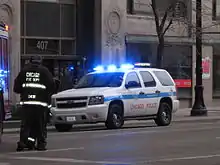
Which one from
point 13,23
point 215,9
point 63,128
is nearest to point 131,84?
point 63,128

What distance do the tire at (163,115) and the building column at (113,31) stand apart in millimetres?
8691

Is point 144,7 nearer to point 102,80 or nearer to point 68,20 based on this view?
point 68,20

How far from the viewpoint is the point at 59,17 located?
2942 centimetres

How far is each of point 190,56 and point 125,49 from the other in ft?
14.4

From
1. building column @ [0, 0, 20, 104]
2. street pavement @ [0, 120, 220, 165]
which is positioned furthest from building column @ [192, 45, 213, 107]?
street pavement @ [0, 120, 220, 165]

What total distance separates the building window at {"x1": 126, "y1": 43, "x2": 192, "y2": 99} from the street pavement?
14.1 meters

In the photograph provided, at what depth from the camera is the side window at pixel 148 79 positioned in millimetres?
19981

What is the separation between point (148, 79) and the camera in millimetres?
20172

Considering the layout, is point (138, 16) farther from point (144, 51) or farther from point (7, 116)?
point (7, 116)

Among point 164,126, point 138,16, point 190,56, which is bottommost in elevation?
point 164,126

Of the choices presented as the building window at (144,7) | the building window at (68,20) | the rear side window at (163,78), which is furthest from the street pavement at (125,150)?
the building window at (144,7)

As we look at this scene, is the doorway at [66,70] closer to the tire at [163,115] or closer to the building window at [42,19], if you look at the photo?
the building window at [42,19]

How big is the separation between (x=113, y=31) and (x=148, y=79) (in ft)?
31.5

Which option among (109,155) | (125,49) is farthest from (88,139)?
(125,49)
